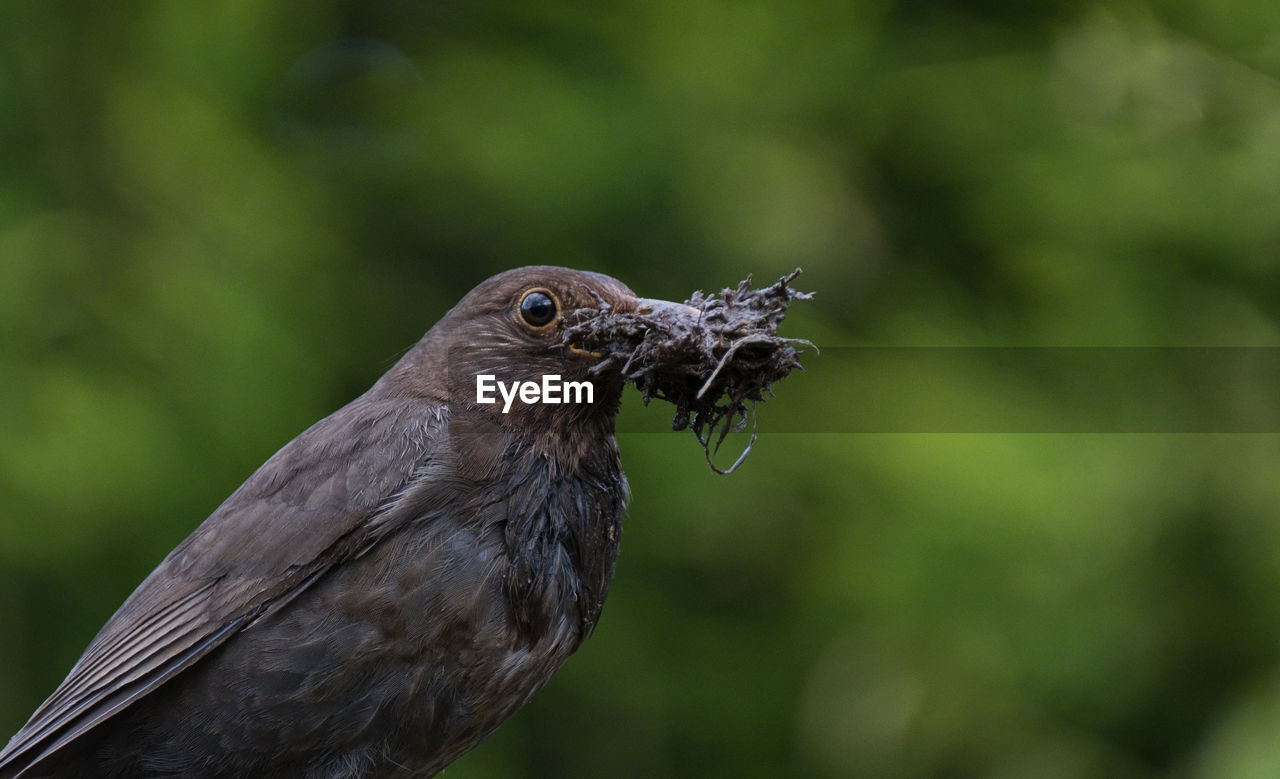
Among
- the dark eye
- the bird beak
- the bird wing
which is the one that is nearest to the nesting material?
the bird beak

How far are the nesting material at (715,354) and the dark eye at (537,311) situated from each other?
22cm

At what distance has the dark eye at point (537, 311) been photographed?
3018mm

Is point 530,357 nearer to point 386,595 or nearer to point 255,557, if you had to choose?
point 386,595

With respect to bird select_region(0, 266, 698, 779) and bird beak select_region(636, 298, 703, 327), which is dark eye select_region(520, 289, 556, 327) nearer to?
bird select_region(0, 266, 698, 779)

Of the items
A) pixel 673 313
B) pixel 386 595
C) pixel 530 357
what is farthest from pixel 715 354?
pixel 386 595

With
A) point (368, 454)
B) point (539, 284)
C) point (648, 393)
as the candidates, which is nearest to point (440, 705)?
point (368, 454)

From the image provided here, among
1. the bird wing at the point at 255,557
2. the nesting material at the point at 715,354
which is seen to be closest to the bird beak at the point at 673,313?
the nesting material at the point at 715,354

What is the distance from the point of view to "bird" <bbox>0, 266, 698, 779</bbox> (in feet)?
8.80

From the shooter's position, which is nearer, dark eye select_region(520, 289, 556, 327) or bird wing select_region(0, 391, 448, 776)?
bird wing select_region(0, 391, 448, 776)

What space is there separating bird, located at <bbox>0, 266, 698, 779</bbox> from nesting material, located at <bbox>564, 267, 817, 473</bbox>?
0.08 metres

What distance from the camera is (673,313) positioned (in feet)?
9.11

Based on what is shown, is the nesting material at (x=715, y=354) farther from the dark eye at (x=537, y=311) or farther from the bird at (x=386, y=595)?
the dark eye at (x=537, y=311)

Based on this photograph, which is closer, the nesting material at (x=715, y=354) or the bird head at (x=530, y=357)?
the nesting material at (x=715, y=354)

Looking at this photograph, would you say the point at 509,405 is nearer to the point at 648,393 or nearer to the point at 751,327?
the point at 648,393
